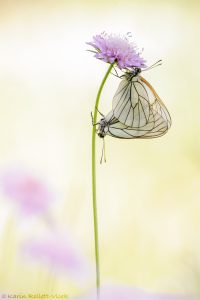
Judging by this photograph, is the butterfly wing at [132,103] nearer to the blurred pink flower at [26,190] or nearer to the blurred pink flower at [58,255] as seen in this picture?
the blurred pink flower at [26,190]

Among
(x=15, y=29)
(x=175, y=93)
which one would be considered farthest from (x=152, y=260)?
(x=15, y=29)

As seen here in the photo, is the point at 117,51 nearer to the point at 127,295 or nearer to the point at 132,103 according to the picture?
the point at 132,103

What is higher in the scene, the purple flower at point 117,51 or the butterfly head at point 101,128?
the purple flower at point 117,51

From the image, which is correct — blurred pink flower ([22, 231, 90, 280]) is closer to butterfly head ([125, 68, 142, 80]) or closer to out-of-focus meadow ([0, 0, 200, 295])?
out-of-focus meadow ([0, 0, 200, 295])

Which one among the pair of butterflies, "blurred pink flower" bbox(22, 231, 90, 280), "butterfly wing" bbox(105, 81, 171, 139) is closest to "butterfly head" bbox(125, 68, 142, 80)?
the pair of butterflies

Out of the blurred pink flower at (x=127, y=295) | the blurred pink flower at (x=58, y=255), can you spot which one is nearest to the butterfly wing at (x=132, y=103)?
the blurred pink flower at (x=58, y=255)

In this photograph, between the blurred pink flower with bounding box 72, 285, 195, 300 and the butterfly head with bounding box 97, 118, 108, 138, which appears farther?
the butterfly head with bounding box 97, 118, 108, 138

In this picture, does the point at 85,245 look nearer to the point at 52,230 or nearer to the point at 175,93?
the point at 52,230
